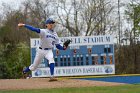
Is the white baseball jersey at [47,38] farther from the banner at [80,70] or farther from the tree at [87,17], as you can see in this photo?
the tree at [87,17]

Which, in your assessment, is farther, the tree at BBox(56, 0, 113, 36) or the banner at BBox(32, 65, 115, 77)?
the tree at BBox(56, 0, 113, 36)

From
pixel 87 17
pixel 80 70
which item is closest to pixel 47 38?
pixel 80 70

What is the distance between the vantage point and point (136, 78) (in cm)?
2566

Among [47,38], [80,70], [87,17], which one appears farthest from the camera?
[87,17]

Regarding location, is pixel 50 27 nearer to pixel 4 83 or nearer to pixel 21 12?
pixel 4 83

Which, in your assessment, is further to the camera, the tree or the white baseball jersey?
the tree

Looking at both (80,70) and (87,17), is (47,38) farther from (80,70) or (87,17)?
(87,17)

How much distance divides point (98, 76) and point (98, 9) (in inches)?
666

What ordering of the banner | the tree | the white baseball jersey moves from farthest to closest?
the tree < the banner < the white baseball jersey

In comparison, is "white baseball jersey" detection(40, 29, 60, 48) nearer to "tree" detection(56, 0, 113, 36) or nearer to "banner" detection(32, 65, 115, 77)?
"banner" detection(32, 65, 115, 77)

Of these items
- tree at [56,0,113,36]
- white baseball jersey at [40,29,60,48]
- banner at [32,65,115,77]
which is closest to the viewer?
white baseball jersey at [40,29,60,48]

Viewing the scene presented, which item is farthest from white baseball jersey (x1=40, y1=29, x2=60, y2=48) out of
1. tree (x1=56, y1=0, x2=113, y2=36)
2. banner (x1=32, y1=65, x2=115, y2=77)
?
tree (x1=56, y1=0, x2=113, y2=36)

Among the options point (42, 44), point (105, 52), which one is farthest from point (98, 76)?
point (42, 44)

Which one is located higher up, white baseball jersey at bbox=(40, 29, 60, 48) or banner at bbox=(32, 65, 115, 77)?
white baseball jersey at bbox=(40, 29, 60, 48)
